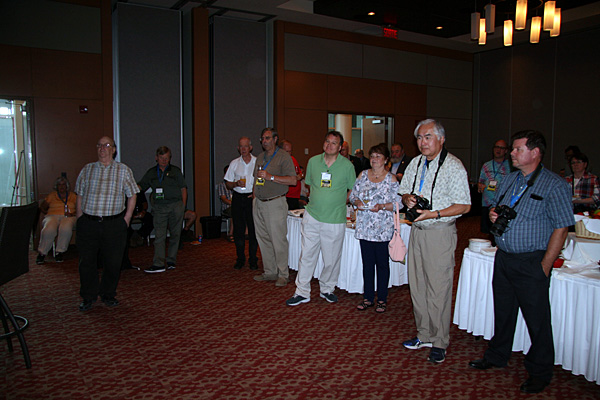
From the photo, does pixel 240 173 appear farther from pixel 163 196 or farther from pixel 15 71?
A: pixel 15 71

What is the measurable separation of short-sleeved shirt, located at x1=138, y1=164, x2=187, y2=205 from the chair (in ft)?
7.52

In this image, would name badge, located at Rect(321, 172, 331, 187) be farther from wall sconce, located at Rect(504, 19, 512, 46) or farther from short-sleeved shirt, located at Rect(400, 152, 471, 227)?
wall sconce, located at Rect(504, 19, 512, 46)

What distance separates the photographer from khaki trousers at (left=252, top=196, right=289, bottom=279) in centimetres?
502

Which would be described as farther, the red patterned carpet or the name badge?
the name badge

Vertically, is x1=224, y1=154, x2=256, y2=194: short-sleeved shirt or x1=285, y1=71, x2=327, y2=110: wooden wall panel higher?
x1=285, y1=71, x2=327, y2=110: wooden wall panel

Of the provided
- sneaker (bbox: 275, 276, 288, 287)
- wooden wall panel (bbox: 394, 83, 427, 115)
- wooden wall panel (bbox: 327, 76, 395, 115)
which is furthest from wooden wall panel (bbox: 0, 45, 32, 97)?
wooden wall panel (bbox: 394, 83, 427, 115)

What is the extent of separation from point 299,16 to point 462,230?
5.44 meters

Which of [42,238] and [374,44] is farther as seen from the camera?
[374,44]

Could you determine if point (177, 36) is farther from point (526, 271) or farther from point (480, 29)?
point (526, 271)

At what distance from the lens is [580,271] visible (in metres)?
2.98

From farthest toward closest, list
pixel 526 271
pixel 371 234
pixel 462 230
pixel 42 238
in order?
pixel 462 230 < pixel 42 238 < pixel 371 234 < pixel 526 271

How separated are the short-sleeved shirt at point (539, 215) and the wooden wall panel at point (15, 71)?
291 inches

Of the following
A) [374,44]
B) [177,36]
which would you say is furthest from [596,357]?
[374,44]

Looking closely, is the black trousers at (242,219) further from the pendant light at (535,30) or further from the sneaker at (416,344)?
the pendant light at (535,30)
